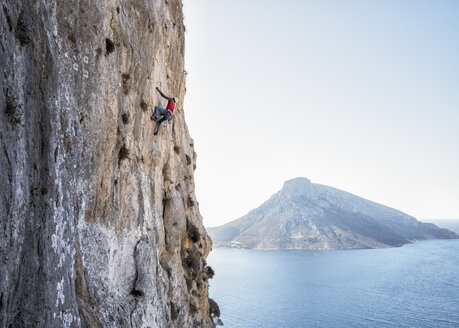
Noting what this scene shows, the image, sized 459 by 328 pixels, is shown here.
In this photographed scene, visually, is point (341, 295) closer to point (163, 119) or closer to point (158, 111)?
point (163, 119)

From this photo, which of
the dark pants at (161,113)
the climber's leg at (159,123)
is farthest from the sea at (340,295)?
the dark pants at (161,113)

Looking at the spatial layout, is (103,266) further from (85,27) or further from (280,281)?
(280,281)

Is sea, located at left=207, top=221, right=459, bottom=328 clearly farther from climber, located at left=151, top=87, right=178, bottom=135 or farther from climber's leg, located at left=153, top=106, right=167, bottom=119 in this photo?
climber's leg, located at left=153, top=106, right=167, bottom=119

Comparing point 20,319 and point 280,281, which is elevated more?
point 20,319

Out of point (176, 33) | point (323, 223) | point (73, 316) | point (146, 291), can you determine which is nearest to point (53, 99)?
point (73, 316)

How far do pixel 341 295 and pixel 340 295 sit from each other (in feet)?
0.78

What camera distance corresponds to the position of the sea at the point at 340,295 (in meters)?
52.8

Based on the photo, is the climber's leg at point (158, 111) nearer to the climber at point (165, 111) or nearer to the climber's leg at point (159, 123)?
the climber at point (165, 111)

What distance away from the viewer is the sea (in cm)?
5275

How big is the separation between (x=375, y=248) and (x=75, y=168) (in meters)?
195

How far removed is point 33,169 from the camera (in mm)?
6238

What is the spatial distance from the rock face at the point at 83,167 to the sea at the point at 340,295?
4892 centimetres

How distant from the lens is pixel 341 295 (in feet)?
227

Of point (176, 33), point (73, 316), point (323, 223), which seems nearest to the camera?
point (73, 316)
